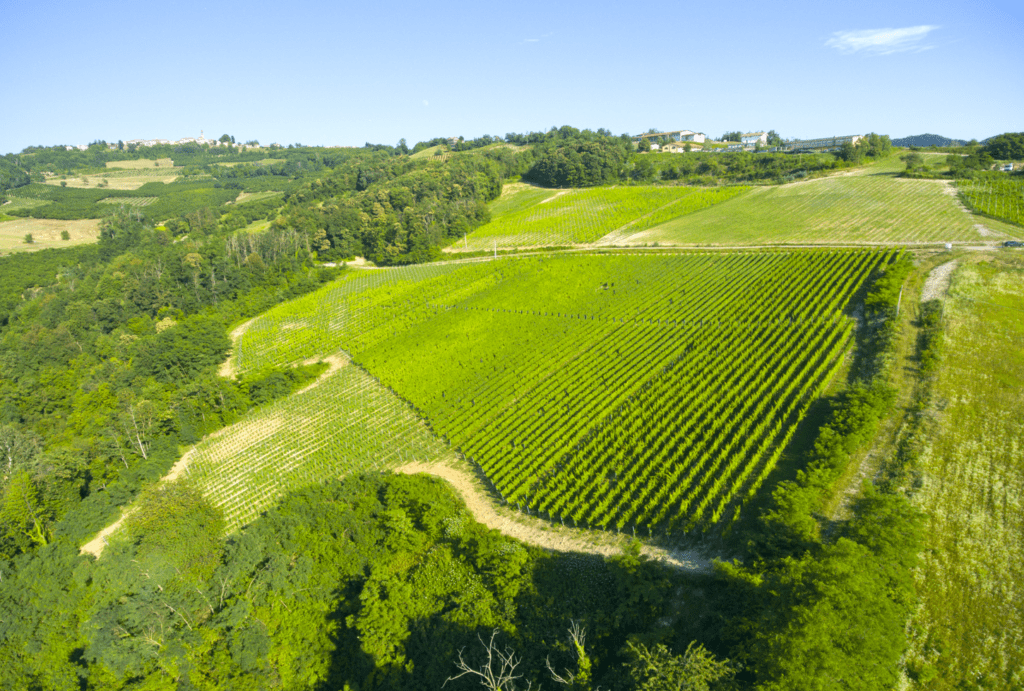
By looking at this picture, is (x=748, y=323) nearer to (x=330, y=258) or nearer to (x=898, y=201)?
(x=898, y=201)

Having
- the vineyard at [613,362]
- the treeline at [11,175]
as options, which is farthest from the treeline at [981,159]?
the treeline at [11,175]

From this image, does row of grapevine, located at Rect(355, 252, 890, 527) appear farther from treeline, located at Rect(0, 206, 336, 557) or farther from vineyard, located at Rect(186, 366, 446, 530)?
treeline, located at Rect(0, 206, 336, 557)

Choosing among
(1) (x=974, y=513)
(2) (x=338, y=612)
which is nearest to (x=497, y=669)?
(2) (x=338, y=612)

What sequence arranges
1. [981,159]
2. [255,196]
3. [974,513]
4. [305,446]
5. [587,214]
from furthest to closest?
[255,196]
[587,214]
[981,159]
[305,446]
[974,513]

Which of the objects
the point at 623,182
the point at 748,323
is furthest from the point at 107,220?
the point at 748,323

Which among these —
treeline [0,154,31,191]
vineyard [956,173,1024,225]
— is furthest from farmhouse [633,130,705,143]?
treeline [0,154,31,191]

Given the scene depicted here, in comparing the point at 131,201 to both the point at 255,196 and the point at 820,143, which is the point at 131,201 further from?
the point at 820,143
